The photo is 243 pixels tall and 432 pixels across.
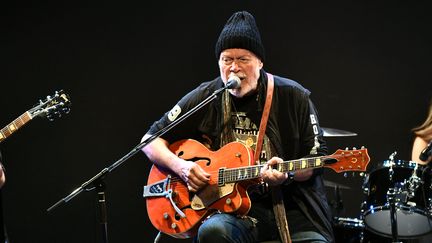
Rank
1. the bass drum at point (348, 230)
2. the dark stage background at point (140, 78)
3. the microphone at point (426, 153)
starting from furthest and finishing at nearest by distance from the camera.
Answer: the dark stage background at point (140, 78) < the bass drum at point (348, 230) < the microphone at point (426, 153)

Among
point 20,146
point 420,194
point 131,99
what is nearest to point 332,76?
point 420,194

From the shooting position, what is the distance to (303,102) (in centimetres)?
376

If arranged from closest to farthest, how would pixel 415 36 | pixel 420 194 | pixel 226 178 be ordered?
pixel 226 178 < pixel 420 194 < pixel 415 36

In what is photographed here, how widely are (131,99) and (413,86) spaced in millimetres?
2375

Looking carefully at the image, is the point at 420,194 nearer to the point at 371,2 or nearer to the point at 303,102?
the point at 303,102

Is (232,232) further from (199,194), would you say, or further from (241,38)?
(241,38)

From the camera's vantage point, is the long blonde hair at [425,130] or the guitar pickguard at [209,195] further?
the long blonde hair at [425,130]

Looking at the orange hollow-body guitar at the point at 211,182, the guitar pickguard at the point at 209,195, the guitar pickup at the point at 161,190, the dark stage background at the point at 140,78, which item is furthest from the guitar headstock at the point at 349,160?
the dark stage background at the point at 140,78

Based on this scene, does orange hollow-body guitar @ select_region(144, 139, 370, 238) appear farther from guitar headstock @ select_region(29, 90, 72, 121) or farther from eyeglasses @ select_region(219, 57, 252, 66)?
guitar headstock @ select_region(29, 90, 72, 121)

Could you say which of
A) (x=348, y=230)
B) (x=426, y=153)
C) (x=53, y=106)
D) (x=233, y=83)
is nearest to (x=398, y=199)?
(x=426, y=153)

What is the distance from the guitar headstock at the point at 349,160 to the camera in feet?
10.8

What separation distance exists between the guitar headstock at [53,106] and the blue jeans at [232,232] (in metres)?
1.77

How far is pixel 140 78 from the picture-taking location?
5.33m

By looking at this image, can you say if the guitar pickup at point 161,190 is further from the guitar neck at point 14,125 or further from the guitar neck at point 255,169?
the guitar neck at point 14,125
